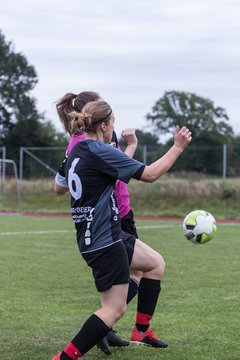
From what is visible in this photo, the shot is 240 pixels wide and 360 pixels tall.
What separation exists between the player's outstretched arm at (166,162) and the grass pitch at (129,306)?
59.3 inches

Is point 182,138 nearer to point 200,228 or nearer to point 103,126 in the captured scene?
point 103,126

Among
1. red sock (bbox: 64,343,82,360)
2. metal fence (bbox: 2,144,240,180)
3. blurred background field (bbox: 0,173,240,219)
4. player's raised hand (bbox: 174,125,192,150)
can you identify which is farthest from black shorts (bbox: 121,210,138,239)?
metal fence (bbox: 2,144,240,180)

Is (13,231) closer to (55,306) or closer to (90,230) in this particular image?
(55,306)

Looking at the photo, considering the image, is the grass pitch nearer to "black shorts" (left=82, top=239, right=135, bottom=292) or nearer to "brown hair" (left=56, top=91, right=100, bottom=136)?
"black shorts" (left=82, top=239, right=135, bottom=292)

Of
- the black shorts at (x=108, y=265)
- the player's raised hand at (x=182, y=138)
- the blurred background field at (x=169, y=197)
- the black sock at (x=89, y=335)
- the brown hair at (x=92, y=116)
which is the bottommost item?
the blurred background field at (x=169, y=197)

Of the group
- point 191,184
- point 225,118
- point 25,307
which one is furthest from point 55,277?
point 225,118

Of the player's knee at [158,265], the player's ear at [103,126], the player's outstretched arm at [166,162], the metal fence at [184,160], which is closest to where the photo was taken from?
the player's outstretched arm at [166,162]

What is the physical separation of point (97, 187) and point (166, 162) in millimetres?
533

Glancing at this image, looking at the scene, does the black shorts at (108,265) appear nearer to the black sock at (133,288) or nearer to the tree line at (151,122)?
the black sock at (133,288)

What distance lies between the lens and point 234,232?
18.1 m

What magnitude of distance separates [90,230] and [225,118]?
272 feet

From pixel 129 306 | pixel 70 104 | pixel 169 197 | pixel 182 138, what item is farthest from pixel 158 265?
pixel 169 197

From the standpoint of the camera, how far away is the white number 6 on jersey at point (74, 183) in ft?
14.8

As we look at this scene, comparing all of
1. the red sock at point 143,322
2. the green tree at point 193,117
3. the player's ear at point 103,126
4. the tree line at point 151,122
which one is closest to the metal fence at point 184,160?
the tree line at point 151,122
